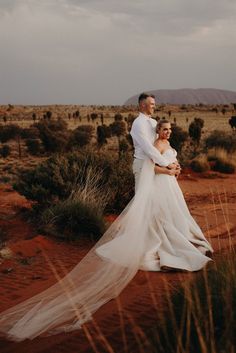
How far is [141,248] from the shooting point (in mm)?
6871

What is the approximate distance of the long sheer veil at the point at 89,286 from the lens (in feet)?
16.4

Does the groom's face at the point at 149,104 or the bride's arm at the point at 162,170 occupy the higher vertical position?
the groom's face at the point at 149,104

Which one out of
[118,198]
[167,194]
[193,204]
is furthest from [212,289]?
[193,204]

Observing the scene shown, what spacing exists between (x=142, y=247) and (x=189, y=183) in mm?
10873

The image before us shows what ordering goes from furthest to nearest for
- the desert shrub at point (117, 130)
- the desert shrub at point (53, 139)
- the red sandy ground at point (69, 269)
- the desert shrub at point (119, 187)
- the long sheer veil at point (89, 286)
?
1. the desert shrub at point (117, 130)
2. the desert shrub at point (53, 139)
3. the desert shrub at point (119, 187)
4. the long sheer veil at point (89, 286)
5. the red sandy ground at point (69, 269)

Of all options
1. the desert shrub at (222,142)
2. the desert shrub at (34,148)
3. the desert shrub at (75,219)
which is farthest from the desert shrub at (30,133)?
the desert shrub at (75,219)

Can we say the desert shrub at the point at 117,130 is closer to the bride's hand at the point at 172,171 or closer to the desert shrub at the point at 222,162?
the desert shrub at the point at 222,162

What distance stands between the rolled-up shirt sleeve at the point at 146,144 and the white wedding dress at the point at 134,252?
0.17 m

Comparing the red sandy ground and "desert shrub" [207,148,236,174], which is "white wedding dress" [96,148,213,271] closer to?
the red sandy ground

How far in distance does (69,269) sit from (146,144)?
83.8 inches

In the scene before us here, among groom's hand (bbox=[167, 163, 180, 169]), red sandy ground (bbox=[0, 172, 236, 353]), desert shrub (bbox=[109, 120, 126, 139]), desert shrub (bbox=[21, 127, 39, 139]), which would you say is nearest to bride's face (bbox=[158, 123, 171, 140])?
groom's hand (bbox=[167, 163, 180, 169])

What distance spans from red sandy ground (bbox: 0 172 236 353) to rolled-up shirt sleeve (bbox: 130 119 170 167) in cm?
82

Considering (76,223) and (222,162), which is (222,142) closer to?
(222,162)

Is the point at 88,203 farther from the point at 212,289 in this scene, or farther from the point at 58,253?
the point at 212,289
